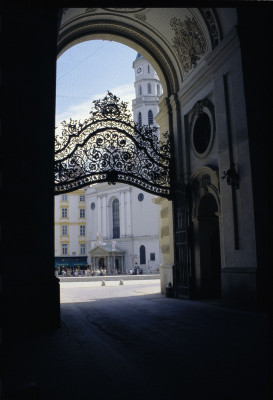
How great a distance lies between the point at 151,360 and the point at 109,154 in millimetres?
9987

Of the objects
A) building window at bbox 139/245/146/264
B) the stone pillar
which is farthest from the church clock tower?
the stone pillar

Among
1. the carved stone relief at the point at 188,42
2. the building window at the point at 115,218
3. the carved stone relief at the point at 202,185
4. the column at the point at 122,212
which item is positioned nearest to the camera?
the carved stone relief at the point at 202,185

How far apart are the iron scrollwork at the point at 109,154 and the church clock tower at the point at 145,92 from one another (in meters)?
47.0

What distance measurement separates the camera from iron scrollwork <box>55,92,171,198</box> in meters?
13.9

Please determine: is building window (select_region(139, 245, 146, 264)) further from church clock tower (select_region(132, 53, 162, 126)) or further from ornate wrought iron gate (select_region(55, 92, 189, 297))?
ornate wrought iron gate (select_region(55, 92, 189, 297))

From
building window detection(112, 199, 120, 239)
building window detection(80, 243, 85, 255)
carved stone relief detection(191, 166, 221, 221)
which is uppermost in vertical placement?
building window detection(112, 199, 120, 239)

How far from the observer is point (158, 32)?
15.9m

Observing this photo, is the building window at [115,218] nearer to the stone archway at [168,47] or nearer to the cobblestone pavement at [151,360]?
the stone archway at [168,47]

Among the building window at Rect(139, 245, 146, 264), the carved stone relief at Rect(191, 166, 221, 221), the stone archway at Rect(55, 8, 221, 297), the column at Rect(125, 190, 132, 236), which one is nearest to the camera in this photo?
the carved stone relief at Rect(191, 166, 221, 221)

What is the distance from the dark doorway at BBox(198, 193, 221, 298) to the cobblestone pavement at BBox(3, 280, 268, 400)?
15.0ft

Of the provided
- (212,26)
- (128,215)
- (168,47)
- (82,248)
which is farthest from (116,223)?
(212,26)

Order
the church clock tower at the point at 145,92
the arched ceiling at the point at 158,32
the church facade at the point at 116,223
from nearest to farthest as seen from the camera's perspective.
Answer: the arched ceiling at the point at 158,32 < the church facade at the point at 116,223 < the church clock tower at the point at 145,92

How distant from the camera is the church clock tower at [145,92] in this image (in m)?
61.9

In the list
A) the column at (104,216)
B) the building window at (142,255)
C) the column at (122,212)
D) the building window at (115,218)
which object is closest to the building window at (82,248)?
the column at (104,216)
